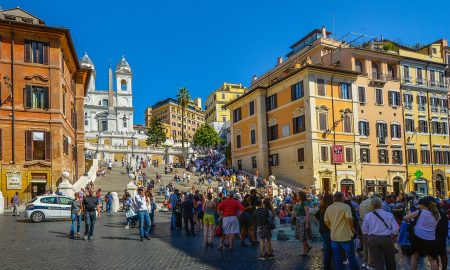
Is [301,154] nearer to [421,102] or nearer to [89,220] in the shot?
[421,102]

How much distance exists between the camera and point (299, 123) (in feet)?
146

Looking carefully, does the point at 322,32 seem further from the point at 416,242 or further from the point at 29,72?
the point at 416,242

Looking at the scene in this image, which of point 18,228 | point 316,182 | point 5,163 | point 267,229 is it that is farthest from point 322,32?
point 267,229

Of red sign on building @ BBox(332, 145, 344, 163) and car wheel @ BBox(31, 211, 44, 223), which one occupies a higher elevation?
red sign on building @ BBox(332, 145, 344, 163)

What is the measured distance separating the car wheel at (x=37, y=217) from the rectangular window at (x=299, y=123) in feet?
85.1

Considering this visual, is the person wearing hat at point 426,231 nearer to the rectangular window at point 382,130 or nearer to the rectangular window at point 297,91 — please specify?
the rectangular window at point 297,91

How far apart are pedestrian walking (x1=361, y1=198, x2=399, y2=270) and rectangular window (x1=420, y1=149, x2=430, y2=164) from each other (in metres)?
44.4

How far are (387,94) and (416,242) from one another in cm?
4184

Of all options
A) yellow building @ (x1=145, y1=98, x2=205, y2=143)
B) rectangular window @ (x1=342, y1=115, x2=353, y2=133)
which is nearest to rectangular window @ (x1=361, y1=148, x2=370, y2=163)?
rectangular window @ (x1=342, y1=115, x2=353, y2=133)

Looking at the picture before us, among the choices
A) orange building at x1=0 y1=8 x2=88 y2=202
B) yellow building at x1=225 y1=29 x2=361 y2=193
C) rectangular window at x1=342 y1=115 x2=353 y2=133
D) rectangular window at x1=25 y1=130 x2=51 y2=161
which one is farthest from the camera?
rectangular window at x1=342 y1=115 x2=353 y2=133

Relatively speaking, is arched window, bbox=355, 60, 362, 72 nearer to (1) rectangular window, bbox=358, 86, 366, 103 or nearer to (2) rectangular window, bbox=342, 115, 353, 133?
(1) rectangular window, bbox=358, 86, 366, 103

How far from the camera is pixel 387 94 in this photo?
48.3 metres

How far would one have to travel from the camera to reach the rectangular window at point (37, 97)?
34312 mm

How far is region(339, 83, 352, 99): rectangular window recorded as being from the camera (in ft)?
149
